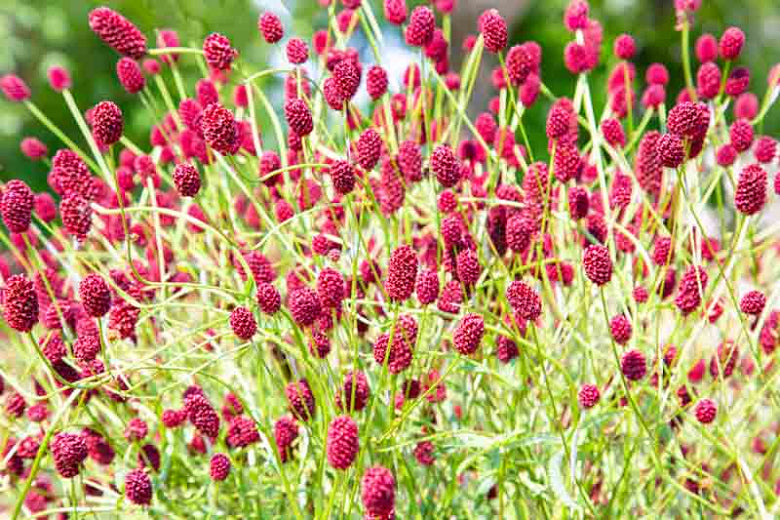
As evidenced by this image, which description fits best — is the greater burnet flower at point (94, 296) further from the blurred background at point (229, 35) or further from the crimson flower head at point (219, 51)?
the blurred background at point (229, 35)

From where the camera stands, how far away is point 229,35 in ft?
15.5

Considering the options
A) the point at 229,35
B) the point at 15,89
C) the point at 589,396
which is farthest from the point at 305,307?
the point at 229,35

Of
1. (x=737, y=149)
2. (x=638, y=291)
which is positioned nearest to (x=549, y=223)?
(x=638, y=291)

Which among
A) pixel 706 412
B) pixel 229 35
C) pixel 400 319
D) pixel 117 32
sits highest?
pixel 117 32

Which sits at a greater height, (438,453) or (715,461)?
(438,453)

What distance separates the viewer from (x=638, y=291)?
2.98 feet

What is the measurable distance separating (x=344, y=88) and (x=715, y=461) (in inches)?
27.2

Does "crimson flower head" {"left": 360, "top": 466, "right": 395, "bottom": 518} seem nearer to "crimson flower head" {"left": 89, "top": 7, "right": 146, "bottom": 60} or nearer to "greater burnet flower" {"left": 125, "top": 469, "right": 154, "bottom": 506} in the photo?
"greater burnet flower" {"left": 125, "top": 469, "right": 154, "bottom": 506}

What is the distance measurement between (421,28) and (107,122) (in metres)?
0.37

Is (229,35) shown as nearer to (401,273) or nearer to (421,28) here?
(421,28)

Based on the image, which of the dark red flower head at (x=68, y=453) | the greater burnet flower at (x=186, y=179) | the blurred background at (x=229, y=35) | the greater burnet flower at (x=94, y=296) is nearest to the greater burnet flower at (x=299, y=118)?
the greater burnet flower at (x=186, y=179)

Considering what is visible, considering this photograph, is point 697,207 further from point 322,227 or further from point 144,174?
point 144,174

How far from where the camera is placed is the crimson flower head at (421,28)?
0.91 m

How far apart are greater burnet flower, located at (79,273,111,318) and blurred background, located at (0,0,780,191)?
4.11m
